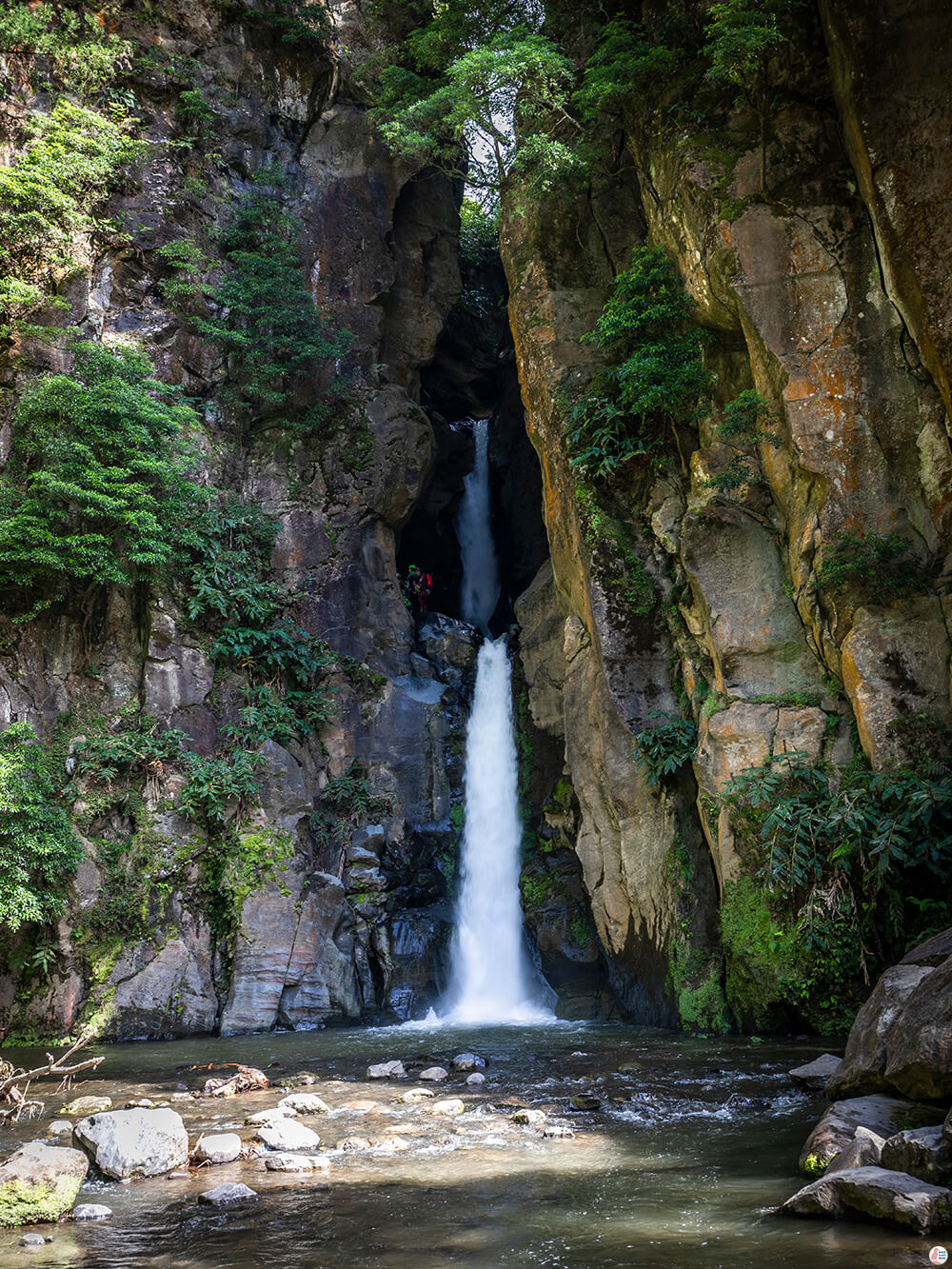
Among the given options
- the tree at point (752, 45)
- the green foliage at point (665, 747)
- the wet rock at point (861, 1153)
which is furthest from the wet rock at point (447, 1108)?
the tree at point (752, 45)

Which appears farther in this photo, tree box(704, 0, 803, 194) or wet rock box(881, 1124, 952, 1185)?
tree box(704, 0, 803, 194)

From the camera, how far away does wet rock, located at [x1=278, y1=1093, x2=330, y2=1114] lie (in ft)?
25.8

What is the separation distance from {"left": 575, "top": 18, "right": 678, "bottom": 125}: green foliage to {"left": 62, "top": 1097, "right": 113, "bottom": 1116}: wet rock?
46.3ft

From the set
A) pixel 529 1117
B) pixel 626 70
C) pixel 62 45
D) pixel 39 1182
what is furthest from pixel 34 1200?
pixel 62 45

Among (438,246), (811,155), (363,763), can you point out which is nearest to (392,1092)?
(363,763)

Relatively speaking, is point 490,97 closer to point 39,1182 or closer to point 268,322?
point 268,322

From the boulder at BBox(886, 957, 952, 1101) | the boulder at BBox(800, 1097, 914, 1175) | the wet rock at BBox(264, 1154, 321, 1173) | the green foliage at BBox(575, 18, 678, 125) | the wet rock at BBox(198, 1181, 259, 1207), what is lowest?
the wet rock at BBox(264, 1154, 321, 1173)

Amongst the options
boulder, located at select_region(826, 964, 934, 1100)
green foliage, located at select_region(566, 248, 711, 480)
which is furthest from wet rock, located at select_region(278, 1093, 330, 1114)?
green foliage, located at select_region(566, 248, 711, 480)

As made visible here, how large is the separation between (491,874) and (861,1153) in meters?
11.8

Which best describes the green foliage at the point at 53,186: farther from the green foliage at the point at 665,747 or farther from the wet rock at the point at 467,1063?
the wet rock at the point at 467,1063

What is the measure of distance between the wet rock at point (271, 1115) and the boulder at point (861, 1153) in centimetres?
438

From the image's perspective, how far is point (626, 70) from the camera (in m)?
12.9

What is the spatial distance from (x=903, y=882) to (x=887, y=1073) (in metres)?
4.19

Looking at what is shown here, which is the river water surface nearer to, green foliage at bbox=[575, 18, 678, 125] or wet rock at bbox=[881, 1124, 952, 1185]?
wet rock at bbox=[881, 1124, 952, 1185]
